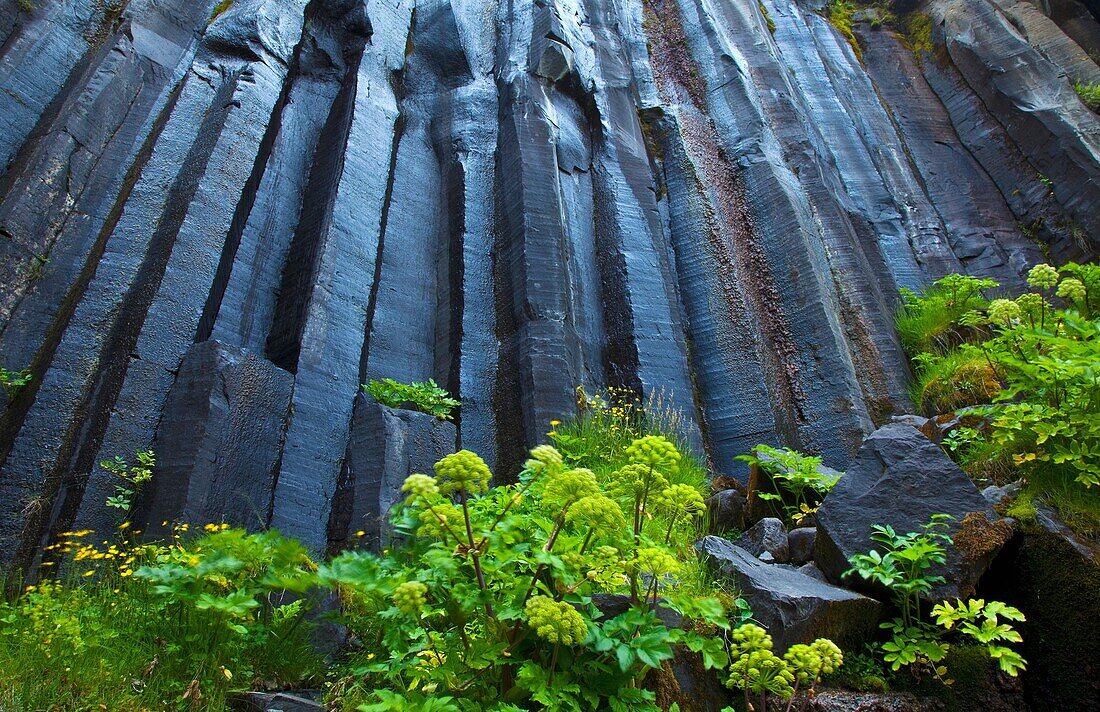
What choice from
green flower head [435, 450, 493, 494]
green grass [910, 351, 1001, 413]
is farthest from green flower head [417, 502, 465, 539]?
green grass [910, 351, 1001, 413]

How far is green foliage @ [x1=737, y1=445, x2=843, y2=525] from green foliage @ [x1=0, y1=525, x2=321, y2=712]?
3.79 meters

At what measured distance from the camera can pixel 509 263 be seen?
8680 millimetres

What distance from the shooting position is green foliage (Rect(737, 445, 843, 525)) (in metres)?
5.89

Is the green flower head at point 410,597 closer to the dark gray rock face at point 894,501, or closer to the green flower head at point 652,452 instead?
the green flower head at point 652,452

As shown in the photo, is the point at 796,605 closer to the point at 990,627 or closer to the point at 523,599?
the point at 990,627

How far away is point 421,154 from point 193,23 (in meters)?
3.55

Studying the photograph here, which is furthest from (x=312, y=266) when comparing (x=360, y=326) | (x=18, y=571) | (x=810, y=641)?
(x=810, y=641)

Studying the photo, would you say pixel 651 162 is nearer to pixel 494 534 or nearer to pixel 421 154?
pixel 421 154

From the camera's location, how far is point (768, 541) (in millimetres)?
5348

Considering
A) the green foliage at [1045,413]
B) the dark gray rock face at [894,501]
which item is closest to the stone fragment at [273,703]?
the dark gray rock face at [894,501]

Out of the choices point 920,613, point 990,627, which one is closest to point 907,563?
point 920,613

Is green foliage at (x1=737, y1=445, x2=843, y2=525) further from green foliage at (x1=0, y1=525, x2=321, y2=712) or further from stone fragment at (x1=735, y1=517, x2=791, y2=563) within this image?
green foliage at (x1=0, y1=525, x2=321, y2=712)

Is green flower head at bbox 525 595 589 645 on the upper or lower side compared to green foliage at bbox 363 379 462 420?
lower

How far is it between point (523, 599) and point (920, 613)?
8.36ft
